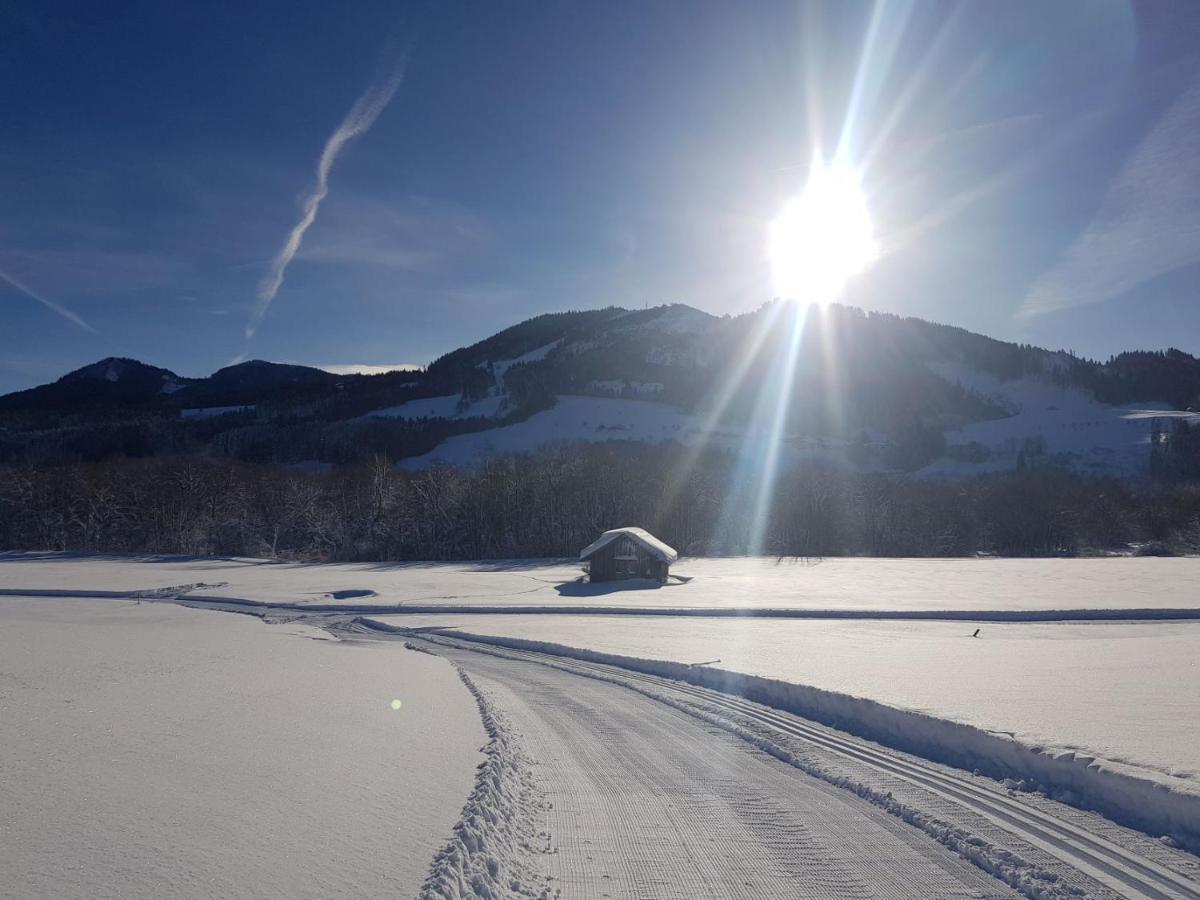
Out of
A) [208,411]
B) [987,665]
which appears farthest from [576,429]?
[987,665]

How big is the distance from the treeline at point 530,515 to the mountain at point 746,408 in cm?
3649

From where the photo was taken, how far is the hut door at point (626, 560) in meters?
43.4

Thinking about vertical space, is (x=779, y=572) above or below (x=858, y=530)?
below

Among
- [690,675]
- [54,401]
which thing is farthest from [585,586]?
[54,401]

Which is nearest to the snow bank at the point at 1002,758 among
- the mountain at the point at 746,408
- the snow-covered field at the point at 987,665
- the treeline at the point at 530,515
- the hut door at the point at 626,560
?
the snow-covered field at the point at 987,665

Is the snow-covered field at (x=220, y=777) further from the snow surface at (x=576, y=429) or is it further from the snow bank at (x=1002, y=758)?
the snow surface at (x=576, y=429)

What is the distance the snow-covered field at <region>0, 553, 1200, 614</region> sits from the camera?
1297 inches

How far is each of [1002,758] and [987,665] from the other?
774 cm

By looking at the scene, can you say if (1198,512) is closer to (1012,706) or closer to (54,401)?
(1012,706)

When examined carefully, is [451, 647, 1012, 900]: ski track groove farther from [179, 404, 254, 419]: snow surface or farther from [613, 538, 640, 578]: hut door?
[179, 404, 254, 419]: snow surface

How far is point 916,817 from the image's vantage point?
6.79 m

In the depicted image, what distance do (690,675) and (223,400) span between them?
206 m

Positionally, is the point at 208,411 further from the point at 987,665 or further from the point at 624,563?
the point at 987,665

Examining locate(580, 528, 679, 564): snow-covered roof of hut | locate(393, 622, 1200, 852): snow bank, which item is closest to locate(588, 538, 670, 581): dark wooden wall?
locate(580, 528, 679, 564): snow-covered roof of hut
